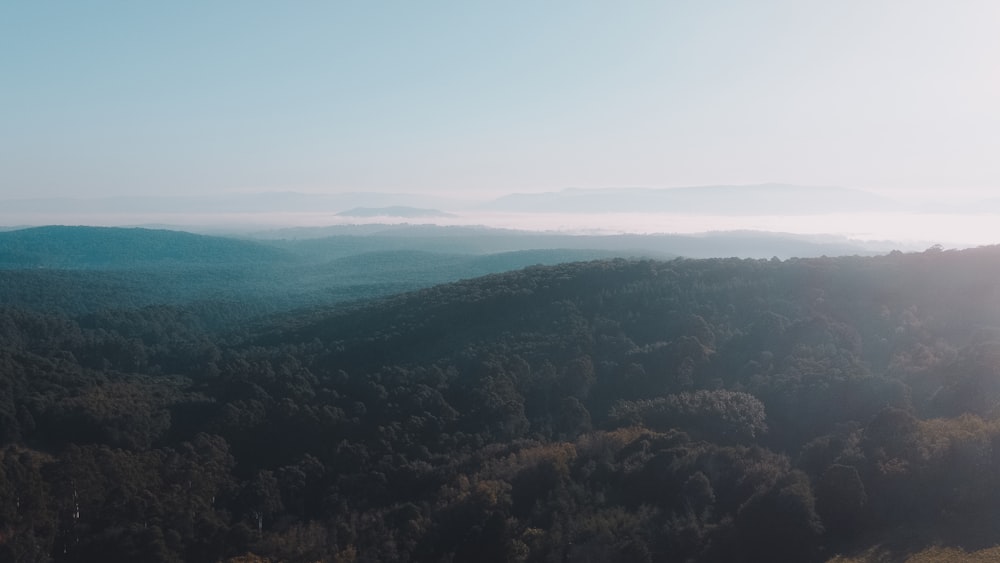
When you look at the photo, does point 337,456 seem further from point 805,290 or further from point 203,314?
point 203,314

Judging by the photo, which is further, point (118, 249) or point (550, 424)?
point (118, 249)

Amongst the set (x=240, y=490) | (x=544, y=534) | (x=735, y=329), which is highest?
(x=735, y=329)

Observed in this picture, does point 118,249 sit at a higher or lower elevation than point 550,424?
higher

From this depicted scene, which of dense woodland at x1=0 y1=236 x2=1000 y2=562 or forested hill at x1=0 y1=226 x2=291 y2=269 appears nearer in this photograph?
dense woodland at x1=0 y1=236 x2=1000 y2=562

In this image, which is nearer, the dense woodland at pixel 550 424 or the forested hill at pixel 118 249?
the dense woodland at pixel 550 424

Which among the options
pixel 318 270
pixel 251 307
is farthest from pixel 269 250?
pixel 251 307

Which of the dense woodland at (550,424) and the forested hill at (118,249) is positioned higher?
the forested hill at (118,249)

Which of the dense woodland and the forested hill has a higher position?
the forested hill

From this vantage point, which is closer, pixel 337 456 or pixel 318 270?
pixel 337 456
